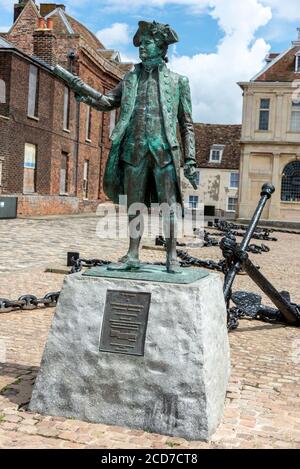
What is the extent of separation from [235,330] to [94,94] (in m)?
3.46

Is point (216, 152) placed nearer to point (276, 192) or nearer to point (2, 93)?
point (276, 192)

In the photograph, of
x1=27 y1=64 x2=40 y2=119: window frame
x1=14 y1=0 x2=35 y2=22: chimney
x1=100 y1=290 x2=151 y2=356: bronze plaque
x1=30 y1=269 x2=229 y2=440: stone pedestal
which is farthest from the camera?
x1=14 y1=0 x2=35 y2=22: chimney

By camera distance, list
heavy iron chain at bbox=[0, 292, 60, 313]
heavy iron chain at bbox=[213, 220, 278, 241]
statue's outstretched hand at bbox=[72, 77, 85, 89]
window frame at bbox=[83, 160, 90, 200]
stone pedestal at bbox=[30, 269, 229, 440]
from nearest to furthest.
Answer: stone pedestal at bbox=[30, 269, 229, 440] < statue's outstretched hand at bbox=[72, 77, 85, 89] < heavy iron chain at bbox=[0, 292, 60, 313] < heavy iron chain at bbox=[213, 220, 278, 241] < window frame at bbox=[83, 160, 90, 200]

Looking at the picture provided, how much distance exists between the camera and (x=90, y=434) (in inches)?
141

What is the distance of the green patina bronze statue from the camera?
4129mm

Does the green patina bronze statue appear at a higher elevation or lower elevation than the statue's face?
lower

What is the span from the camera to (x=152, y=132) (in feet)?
13.5

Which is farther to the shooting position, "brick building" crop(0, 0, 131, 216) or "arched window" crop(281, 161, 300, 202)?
"arched window" crop(281, 161, 300, 202)

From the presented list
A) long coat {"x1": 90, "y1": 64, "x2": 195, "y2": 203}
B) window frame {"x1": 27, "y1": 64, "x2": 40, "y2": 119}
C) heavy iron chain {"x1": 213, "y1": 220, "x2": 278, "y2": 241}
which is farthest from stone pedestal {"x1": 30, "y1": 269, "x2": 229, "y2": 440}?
window frame {"x1": 27, "y1": 64, "x2": 40, "y2": 119}

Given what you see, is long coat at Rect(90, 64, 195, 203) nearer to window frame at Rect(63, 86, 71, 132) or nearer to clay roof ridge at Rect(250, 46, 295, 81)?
window frame at Rect(63, 86, 71, 132)

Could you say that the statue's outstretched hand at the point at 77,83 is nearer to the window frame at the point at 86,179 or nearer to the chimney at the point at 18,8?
the window frame at the point at 86,179

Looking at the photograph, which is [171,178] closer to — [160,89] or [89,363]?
[160,89]

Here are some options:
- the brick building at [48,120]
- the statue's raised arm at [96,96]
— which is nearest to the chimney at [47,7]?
the brick building at [48,120]

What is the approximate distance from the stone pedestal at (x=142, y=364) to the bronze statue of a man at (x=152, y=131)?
1.34 ft
